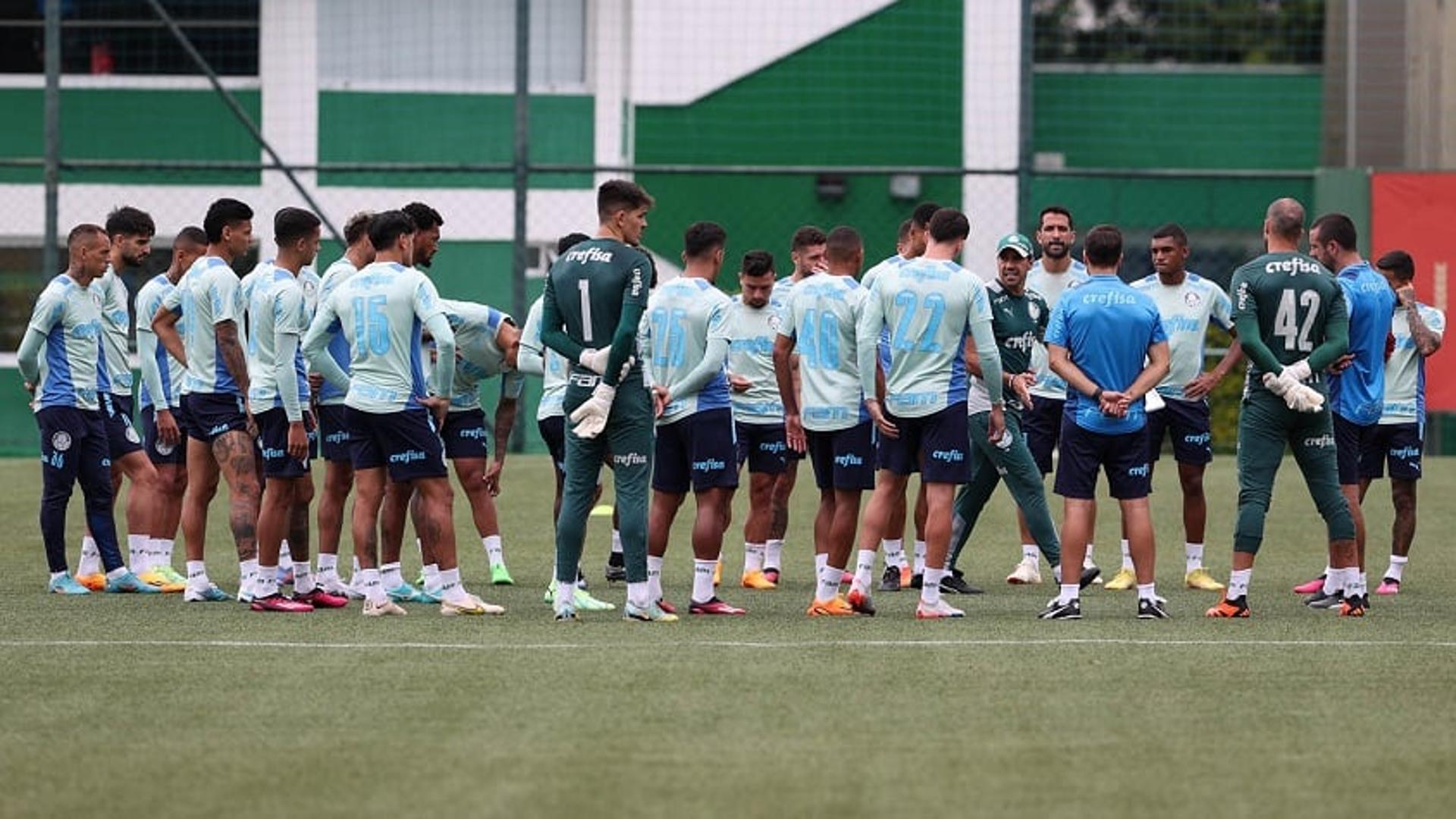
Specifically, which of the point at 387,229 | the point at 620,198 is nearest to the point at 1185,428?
the point at 620,198

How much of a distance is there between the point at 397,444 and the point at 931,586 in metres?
2.70

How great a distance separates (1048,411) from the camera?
44.8ft

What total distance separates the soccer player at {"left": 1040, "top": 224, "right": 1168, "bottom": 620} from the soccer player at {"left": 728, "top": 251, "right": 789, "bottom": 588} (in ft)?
7.57

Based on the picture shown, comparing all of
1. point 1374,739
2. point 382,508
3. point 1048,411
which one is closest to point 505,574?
point 382,508

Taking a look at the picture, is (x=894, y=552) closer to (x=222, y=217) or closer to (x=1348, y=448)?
(x=1348, y=448)

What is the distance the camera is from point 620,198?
10.9 metres

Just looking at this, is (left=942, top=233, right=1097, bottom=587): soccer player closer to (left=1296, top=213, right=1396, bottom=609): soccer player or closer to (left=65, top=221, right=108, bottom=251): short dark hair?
(left=1296, top=213, right=1396, bottom=609): soccer player

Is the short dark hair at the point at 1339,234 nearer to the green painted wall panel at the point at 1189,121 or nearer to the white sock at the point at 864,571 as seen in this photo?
the white sock at the point at 864,571

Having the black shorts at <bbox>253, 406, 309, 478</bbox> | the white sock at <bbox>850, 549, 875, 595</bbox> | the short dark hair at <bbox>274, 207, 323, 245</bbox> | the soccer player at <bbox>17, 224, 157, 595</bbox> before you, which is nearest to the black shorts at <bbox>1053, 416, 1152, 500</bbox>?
the white sock at <bbox>850, 549, 875, 595</bbox>

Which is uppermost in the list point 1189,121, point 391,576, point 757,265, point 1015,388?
point 1189,121

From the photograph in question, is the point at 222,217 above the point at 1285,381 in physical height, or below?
above

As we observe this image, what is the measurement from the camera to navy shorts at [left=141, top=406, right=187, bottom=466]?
43.3 ft

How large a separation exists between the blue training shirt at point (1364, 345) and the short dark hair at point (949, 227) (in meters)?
2.01

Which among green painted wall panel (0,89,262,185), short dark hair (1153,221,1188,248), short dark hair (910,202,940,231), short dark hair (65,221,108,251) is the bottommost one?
short dark hair (65,221,108,251)
